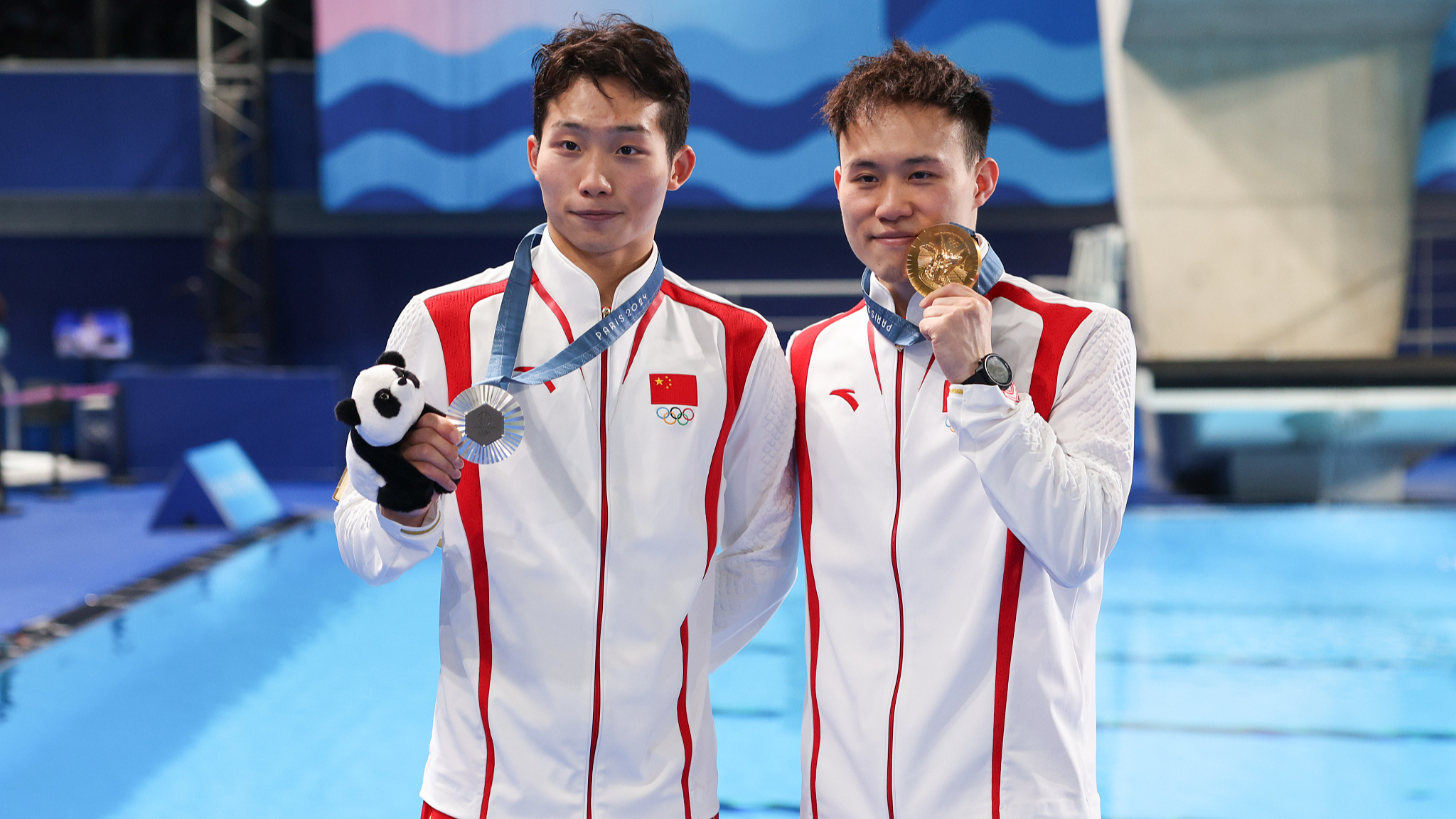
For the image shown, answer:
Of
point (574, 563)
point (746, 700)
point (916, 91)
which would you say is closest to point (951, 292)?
point (916, 91)

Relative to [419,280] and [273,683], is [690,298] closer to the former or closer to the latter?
[273,683]

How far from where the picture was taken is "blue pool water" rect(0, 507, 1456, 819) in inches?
131

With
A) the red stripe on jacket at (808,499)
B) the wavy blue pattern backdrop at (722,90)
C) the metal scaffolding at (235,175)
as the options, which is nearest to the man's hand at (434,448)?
the red stripe on jacket at (808,499)

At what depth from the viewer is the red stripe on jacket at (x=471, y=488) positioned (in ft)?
5.14

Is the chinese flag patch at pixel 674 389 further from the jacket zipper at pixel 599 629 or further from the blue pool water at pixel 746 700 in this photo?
the blue pool water at pixel 746 700

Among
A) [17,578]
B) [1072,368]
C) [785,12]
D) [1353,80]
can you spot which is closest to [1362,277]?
[1353,80]

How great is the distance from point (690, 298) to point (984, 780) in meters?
0.92

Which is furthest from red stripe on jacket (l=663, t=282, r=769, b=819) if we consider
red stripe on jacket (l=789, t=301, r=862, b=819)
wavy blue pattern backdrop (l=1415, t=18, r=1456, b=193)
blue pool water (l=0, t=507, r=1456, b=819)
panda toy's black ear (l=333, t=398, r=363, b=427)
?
wavy blue pattern backdrop (l=1415, t=18, r=1456, b=193)

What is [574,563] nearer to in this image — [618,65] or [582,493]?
[582,493]

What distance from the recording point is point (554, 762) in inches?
60.8

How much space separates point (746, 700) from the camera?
4.19 meters

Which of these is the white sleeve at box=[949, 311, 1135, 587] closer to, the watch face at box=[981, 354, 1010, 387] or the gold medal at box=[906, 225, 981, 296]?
the watch face at box=[981, 354, 1010, 387]

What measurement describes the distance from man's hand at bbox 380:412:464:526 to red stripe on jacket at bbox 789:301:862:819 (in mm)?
634

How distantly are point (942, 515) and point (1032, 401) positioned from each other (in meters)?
0.23
